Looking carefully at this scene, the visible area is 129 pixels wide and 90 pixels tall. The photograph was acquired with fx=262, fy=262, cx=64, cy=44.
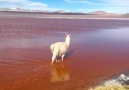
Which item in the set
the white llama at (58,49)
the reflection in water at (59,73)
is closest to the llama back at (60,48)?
the white llama at (58,49)

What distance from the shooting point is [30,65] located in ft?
39.3

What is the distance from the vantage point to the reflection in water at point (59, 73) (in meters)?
10.5

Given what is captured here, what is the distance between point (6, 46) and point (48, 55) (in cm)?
350

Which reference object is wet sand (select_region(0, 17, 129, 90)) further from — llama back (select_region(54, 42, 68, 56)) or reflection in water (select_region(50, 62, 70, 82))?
llama back (select_region(54, 42, 68, 56))

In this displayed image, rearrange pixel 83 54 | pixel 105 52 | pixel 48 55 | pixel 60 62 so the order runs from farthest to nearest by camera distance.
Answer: pixel 105 52 < pixel 83 54 < pixel 48 55 < pixel 60 62

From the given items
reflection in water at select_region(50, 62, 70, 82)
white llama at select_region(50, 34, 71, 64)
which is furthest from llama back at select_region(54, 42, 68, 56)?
reflection in water at select_region(50, 62, 70, 82)

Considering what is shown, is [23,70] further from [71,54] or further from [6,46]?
[6,46]

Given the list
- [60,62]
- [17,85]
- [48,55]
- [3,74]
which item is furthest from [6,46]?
[17,85]

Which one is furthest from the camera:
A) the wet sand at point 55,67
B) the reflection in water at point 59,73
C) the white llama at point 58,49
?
the white llama at point 58,49

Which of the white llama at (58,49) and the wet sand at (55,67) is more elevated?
the white llama at (58,49)

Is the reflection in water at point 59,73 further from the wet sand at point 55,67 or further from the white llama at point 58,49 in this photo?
the white llama at point 58,49

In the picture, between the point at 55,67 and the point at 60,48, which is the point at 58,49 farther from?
the point at 55,67

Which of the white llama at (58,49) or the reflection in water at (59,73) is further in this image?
the white llama at (58,49)

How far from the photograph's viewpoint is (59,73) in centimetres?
1130
